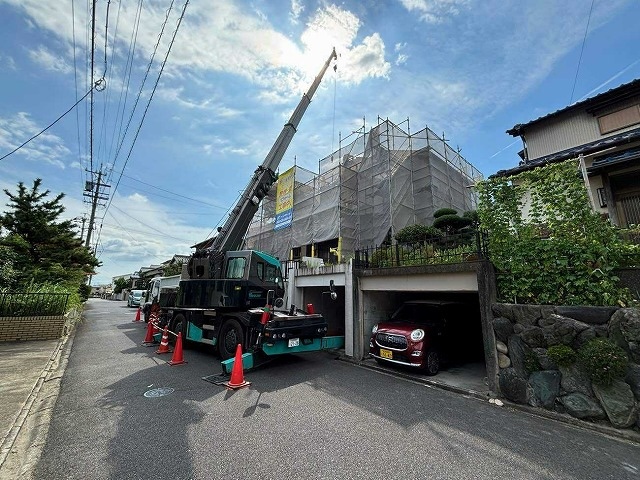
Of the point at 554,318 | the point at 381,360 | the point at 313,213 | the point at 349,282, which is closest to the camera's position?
the point at 554,318

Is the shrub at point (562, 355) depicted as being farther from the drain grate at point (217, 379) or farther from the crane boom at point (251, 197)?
the crane boom at point (251, 197)

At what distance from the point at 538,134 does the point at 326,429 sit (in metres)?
13.2

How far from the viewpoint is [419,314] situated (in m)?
7.20

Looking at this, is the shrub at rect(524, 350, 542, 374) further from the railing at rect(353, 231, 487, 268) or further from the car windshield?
the car windshield

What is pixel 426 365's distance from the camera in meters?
6.17

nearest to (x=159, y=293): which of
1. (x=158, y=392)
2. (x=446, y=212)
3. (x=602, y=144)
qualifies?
(x=158, y=392)

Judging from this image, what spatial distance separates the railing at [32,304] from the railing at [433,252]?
1036cm

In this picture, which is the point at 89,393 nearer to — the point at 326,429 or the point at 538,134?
the point at 326,429

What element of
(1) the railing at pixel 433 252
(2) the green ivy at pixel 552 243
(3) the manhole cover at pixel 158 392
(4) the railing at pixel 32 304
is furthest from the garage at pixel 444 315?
(4) the railing at pixel 32 304

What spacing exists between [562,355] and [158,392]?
6742 millimetres

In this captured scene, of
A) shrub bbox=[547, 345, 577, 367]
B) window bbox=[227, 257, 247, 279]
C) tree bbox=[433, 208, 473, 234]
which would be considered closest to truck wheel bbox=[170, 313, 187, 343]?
window bbox=[227, 257, 247, 279]

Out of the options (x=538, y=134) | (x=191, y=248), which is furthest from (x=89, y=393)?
(x=191, y=248)

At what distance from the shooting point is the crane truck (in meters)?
6.61

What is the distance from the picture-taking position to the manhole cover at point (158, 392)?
491 cm
